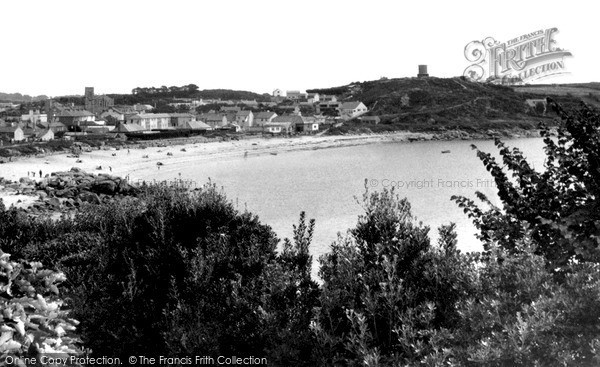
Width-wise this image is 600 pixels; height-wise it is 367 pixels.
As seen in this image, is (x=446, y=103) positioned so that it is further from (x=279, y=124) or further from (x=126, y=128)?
(x=126, y=128)

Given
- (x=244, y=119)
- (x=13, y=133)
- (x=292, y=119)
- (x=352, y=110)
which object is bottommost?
(x=13, y=133)

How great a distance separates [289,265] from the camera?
774cm

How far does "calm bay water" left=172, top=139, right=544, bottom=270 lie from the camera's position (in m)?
36.4

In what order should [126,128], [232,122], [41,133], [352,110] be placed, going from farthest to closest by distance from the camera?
[352,110] → [232,122] → [126,128] → [41,133]

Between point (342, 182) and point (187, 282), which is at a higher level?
point (187, 282)

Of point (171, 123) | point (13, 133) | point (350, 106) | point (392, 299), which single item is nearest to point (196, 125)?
point (171, 123)

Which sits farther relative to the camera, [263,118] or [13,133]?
[263,118]

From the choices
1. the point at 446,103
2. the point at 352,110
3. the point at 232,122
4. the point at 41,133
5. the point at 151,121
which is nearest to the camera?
the point at 41,133

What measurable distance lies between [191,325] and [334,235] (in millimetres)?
23748

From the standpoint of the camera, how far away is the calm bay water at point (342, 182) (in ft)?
119

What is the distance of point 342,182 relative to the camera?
5981cm

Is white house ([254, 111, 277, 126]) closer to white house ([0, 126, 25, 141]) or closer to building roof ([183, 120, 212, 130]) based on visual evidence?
building roof ([183, 120, 212, 130])

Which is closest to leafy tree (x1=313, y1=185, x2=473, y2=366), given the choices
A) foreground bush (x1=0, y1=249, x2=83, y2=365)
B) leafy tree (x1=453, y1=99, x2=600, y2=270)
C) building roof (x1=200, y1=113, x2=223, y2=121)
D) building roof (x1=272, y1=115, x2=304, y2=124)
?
leafy tree (x1=453, y1=99, x2=600, y2=270)

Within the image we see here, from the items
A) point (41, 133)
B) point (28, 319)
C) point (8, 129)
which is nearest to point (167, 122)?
point (41, 133)
